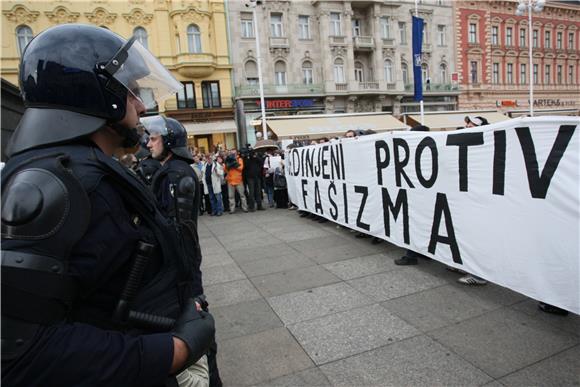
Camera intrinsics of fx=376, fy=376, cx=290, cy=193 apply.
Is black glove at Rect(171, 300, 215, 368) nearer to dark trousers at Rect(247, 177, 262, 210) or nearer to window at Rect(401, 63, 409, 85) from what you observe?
dark trousers at Rect(247, 177, 262, 210)

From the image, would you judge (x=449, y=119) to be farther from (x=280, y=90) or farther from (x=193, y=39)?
(x=193, y=39)

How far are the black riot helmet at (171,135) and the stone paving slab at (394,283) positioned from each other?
2523 millimetres

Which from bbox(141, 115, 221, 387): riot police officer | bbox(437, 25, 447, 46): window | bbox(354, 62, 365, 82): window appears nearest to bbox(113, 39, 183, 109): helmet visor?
bbox(141, 115, 221, 387): riot police officer

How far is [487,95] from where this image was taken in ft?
119

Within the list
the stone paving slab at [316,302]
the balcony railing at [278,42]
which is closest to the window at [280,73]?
the balcony railing at [278,42]

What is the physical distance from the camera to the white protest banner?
295cm

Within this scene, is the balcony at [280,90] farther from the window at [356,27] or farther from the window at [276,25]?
the window at [356,27]

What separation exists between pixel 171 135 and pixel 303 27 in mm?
30696

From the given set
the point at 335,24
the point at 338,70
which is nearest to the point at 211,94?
the point at 338,70

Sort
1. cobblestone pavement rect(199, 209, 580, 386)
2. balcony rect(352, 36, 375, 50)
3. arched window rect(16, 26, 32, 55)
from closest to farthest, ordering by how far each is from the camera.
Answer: cobblestone pavement rect(199, 209, 580, 386) → arched window rect(16, 26, 32, 55) → balcony rect(352, 36, 375, 50)

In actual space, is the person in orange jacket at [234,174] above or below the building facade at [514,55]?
below

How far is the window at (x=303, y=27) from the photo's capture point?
1206 inches

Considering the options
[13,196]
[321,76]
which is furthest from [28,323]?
[321,76]

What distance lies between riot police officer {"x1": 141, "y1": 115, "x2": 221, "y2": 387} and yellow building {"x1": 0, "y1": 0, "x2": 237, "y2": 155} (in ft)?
80.9
